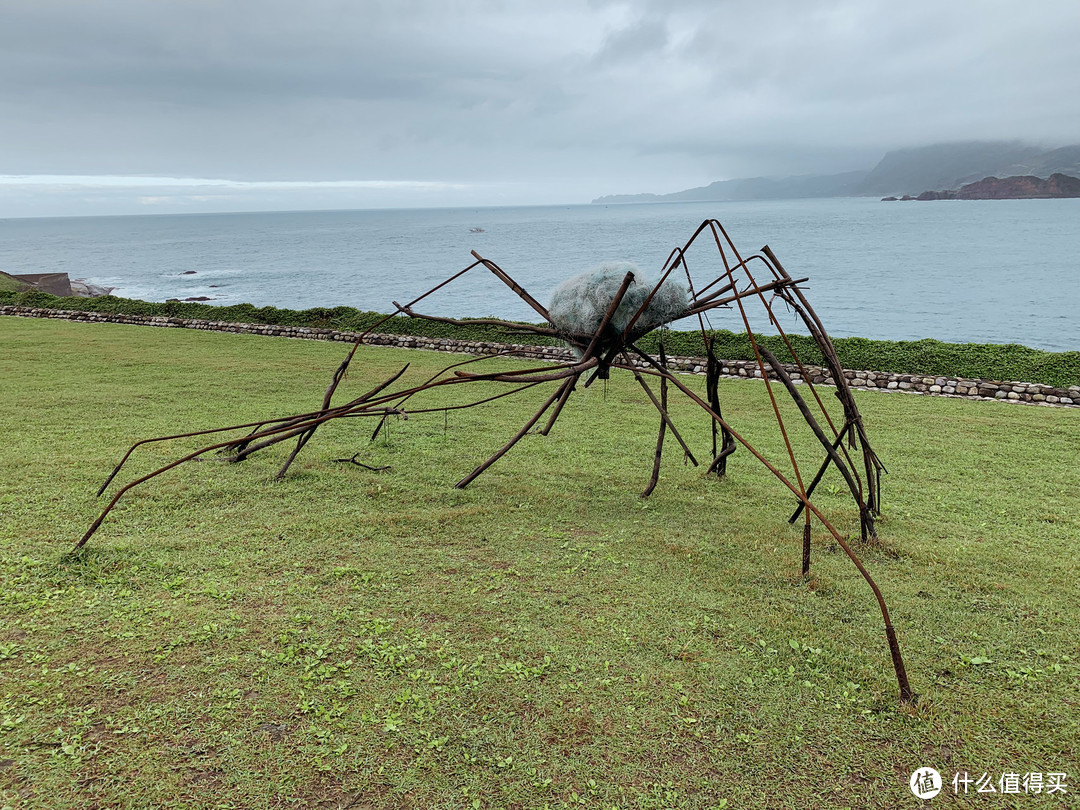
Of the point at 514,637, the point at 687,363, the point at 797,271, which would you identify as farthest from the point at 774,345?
the point at 797,271

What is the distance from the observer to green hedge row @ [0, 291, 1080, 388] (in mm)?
9773

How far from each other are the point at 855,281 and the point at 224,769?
1729 inches

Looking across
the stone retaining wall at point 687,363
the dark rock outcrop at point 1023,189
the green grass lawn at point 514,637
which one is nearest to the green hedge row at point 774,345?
the stone retaining wall at point 687,363

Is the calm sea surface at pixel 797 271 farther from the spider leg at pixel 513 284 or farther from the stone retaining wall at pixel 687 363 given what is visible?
the stone retaining wall at pixel 687 363

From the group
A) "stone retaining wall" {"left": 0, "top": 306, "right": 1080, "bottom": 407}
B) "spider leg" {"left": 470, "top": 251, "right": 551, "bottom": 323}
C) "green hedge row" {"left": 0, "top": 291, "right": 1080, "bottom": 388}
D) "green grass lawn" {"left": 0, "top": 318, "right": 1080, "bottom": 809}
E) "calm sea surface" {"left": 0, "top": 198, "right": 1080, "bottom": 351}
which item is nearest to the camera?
"green grass lawn" {"left": 0, "top": 318, "right": 1080, "bottom": 809}

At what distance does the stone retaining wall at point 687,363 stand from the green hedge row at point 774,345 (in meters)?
0.32

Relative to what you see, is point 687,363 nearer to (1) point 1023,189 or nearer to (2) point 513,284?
(2) point 513,284

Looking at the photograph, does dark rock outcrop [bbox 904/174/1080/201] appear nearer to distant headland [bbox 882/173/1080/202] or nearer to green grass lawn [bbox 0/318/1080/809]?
distant headland [bbox 882/173/1080/202]

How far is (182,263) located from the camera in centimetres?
6750

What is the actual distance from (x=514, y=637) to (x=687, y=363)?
31.6 feet

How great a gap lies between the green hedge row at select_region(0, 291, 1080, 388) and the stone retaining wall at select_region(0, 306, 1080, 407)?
1.04ft

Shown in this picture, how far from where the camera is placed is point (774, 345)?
13305 mm

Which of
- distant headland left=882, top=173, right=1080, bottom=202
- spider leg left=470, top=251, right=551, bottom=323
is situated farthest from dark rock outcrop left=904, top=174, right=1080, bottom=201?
spider leg left=470, top=251, right=551, bottom=323

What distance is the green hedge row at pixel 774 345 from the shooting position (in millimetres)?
9773
